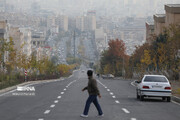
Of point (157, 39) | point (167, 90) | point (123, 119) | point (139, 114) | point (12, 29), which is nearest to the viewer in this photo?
point (123, 119)

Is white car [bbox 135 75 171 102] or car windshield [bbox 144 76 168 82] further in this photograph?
car windshield [bbox 144 76 168 82]

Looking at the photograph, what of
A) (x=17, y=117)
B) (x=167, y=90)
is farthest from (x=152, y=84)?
(x=17, y=117)

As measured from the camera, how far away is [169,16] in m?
85.2

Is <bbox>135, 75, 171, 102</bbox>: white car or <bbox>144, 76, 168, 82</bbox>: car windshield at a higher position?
<bbox>144, 76, 168, 82</bbox>: car windshield

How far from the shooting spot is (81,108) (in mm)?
22047

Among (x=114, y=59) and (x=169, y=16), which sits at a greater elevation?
(x=169, y=16)

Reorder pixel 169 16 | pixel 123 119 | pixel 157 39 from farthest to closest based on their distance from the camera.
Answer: pixel 169 16 → pixel 157 39 → pixel 123 119

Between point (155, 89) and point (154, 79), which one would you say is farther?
point (154, 79)

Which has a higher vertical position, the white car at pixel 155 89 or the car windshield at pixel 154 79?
the car windshield at pixel 154 79

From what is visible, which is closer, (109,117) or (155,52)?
(109,117)

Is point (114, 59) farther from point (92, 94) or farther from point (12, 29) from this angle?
A: point (92, 94)

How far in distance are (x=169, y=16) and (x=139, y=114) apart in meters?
67.4

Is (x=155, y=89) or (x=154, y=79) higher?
(x=154, y=79)

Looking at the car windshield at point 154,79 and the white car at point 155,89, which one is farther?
the car windshield at point 154,79
